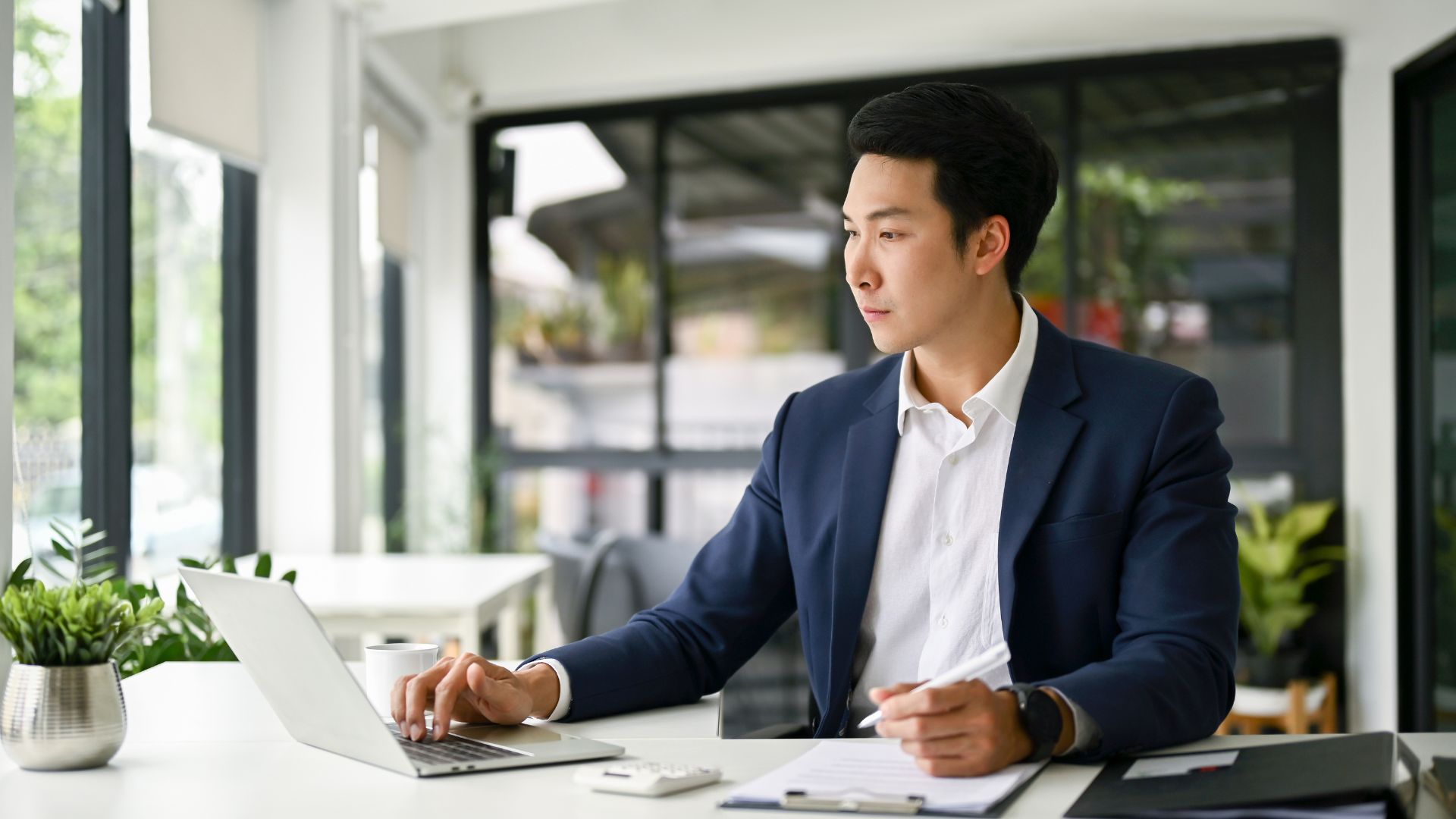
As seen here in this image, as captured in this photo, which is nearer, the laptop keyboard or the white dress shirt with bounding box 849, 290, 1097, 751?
the laptop keyboard

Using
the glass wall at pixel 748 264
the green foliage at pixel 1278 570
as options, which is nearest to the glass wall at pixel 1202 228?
the green foliage at pixel 1278 570

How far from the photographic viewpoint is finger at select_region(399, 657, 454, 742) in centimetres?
128

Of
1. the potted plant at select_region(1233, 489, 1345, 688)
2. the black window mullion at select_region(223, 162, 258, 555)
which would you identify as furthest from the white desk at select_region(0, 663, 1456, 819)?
the potted plant at select_region(1233, 489, 1345, 688)

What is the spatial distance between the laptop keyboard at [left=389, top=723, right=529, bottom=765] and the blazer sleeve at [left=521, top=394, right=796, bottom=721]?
18 cm

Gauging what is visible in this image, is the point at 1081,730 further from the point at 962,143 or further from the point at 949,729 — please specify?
the point at 962,143

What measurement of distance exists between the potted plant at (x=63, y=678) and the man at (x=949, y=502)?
0.96ft

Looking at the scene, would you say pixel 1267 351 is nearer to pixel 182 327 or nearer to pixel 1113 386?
pixel 1113 386

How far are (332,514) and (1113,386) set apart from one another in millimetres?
2722

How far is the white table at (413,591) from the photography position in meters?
2.72

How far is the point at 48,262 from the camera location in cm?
258

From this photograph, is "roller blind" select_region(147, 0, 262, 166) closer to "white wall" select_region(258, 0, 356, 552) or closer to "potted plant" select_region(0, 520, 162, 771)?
"white wall" select_region(258, 0, 356, 552)

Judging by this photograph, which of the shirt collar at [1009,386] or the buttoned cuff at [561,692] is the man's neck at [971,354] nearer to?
the shirt collar at [1009,386]

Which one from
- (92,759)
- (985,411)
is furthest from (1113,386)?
(92,759)

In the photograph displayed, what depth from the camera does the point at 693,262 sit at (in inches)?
200
